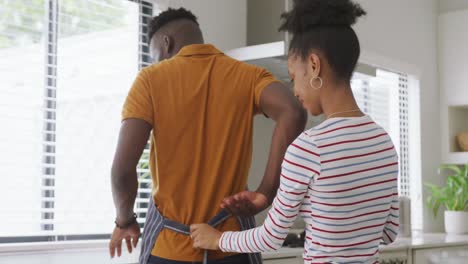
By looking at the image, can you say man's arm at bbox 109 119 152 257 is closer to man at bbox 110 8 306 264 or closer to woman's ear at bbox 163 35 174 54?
man at bbox 110 8 306 264

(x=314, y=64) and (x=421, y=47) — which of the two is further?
(x=421, y=47)

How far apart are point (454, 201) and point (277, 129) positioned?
121 inches

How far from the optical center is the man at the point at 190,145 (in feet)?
5.09

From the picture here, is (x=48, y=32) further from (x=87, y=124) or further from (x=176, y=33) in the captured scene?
(x=176, y=33)

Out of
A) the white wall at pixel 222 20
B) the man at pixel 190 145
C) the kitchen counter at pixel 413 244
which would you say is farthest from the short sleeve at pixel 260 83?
the white wall at pixel 222 20

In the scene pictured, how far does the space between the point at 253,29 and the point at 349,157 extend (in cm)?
220

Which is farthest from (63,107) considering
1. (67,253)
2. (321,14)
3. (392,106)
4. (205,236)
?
(392,106)

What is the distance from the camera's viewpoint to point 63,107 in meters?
2.64

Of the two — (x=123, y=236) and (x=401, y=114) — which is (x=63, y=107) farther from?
(x=401, y=114)

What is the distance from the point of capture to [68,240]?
104 inches

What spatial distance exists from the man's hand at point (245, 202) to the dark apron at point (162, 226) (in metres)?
0.06

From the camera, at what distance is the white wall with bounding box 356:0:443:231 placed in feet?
13.4

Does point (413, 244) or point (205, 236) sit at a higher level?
point (205, 236)

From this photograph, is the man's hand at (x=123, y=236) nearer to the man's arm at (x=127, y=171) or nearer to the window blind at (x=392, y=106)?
the man's arm at (x=127, y=171)
